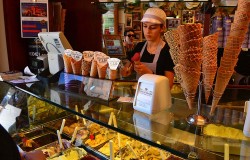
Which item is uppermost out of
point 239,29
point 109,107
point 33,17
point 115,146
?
point 33,17

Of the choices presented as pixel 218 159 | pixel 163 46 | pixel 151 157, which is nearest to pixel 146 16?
pixel 163 46

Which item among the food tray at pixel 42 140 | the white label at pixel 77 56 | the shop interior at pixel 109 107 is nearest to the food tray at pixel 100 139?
the shop interior at pixel 109 107

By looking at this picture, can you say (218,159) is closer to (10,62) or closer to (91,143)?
(91,143)

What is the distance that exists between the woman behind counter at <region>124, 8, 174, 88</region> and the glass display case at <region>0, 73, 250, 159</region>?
0.55 metres

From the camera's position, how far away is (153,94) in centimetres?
120

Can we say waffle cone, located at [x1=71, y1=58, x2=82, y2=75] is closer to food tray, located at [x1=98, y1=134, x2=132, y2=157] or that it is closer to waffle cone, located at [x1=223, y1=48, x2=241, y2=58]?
food tray, located at [x1=98, y1=134, x2=132, y2=157]

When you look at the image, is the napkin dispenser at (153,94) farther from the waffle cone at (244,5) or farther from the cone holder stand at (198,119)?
the waffle cone at (244,5)

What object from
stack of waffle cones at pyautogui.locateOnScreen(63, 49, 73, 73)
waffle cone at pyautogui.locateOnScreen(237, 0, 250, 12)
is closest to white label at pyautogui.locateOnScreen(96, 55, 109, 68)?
stack of waffle cones at pyautogui.locateOnScreen(63, 49, 73, 73)

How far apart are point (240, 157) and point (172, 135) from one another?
293 millimetres

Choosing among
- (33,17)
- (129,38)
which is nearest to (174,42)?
(33,17)

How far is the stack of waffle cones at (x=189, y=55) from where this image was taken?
0.97m

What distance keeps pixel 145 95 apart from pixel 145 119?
0.42 ft

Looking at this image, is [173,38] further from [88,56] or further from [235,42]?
[88,56]

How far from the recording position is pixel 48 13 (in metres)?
2.99
